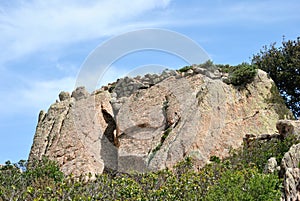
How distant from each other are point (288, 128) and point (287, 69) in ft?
32.8

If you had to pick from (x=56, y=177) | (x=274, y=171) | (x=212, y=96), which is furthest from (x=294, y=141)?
(x=56, y=177)

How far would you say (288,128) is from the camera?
860 inches

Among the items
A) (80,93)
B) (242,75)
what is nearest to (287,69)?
(242,75)

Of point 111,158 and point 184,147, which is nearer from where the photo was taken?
point 184,147

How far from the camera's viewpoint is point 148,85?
28.4 m

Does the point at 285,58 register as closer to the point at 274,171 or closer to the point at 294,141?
the point at 294,141

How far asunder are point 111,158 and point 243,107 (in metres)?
6.86

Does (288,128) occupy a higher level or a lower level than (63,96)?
lower

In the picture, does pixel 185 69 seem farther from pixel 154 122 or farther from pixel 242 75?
pixel 154 122

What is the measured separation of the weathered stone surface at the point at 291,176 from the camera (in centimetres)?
1620

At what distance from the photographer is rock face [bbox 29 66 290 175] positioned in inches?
942

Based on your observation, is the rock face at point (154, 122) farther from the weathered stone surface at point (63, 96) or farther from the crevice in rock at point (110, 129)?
the weathered stone surface at point (63, 96)

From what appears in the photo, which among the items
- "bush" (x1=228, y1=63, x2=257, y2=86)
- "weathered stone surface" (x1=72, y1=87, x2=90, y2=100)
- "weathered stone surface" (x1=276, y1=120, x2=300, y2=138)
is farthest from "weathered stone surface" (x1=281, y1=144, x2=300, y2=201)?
"weathered stone surface" (x1=72, y1=87, x2=90, y2=100)

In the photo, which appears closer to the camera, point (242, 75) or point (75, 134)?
point (75, 134)
